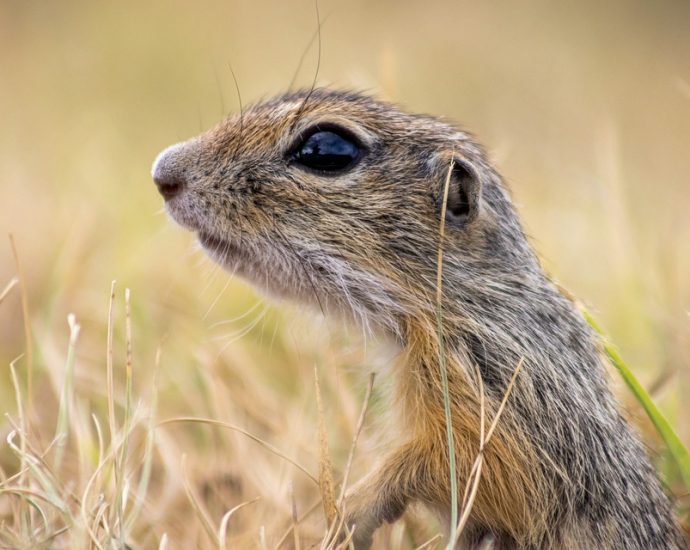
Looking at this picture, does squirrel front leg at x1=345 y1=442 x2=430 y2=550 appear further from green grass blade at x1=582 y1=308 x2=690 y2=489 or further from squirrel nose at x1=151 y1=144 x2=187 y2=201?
squirrel nose at x1=151 y1=144 x2=187 y2=201

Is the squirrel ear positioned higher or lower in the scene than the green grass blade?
higher

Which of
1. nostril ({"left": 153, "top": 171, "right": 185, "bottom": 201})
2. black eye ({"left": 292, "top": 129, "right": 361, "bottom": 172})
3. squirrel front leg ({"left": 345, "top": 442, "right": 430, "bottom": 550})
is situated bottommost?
squirrel front leg ({"left": 345, "top": 442, "right": 430, "bottom": 550})

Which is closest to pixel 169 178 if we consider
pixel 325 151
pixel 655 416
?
pixel 325 151

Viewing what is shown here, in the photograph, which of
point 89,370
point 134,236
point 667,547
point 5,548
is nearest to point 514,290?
point 667,547

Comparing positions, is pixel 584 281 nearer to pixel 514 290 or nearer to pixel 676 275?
pixel 676 275

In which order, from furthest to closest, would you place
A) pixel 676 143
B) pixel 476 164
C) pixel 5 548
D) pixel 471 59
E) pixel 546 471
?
pixel 471 59 < pixel 676 143 < pixel 476 164 < pixel 546 471 < pixel 5 548

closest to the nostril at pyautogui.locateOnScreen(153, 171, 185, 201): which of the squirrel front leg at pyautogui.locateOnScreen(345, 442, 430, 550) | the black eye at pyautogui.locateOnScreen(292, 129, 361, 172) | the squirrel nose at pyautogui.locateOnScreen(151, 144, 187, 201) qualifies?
the squirrel nose at pyautogui.locateOnScreen(151, 144, 187, 201)

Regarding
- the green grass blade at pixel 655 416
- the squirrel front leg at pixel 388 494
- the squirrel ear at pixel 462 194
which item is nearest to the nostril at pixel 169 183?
the squirrel ear at pixel 462 194
